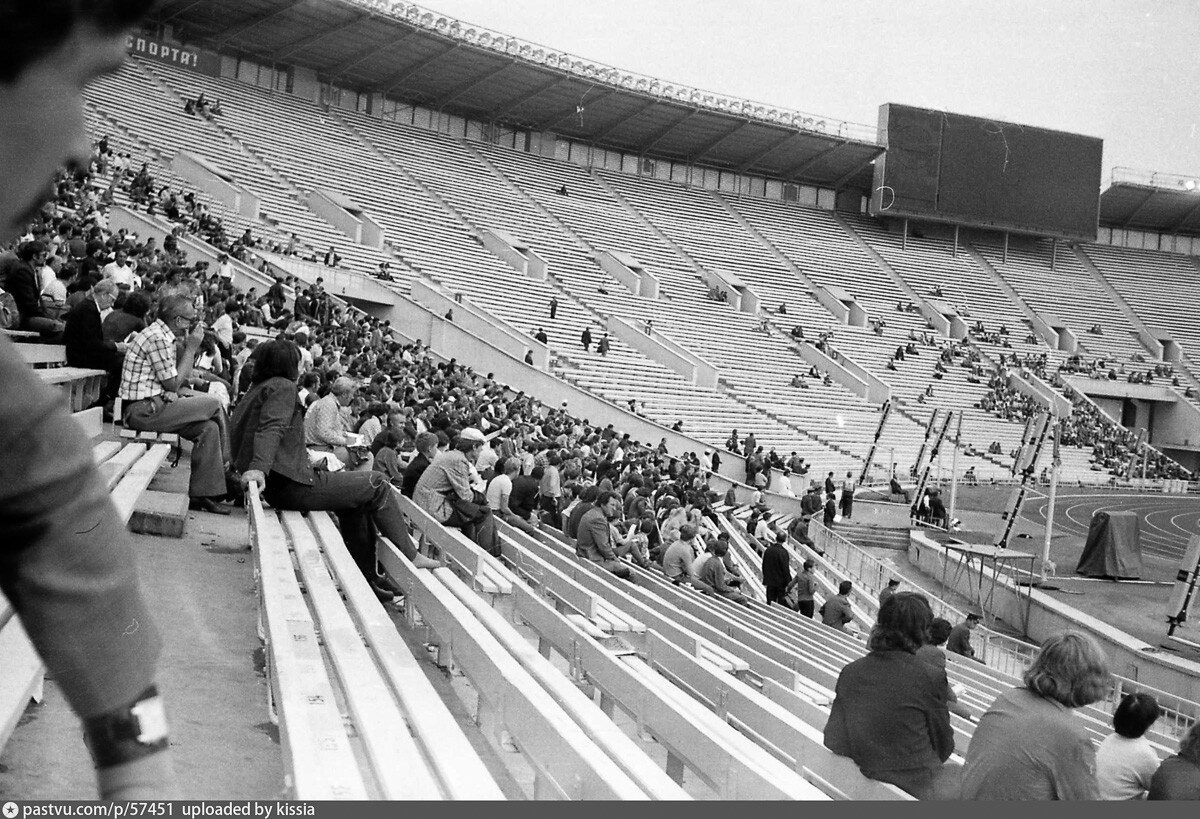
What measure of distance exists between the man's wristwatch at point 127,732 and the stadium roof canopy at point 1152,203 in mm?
66967

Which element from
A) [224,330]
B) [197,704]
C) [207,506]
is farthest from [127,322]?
[197,704]

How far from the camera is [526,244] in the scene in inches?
1649

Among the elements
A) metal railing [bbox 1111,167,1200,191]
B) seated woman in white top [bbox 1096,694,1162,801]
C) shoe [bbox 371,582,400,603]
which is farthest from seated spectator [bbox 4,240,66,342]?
metal railing [bbox 1111,167,1200,191]

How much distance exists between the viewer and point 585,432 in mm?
22453

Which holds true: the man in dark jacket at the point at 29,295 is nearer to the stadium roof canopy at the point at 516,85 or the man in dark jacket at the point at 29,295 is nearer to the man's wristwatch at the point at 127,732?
the man's wristwatch at the point at 127,732

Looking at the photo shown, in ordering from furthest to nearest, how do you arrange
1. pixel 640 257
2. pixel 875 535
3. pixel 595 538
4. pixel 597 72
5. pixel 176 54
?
1. pixel 597 72
2. pixel 640 257
3. pixel 176 54
4. pixel 875 535
5. pixel 595 538

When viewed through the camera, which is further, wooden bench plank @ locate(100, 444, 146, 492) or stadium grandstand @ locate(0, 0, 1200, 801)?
wooden bench plank @ locate(100, 444, 146, 492)

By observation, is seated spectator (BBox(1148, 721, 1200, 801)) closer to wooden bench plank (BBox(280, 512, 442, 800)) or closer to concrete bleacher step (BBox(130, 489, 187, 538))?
wooden bench plank (BBox(280, 512, 442, 800))

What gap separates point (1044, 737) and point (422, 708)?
178cm

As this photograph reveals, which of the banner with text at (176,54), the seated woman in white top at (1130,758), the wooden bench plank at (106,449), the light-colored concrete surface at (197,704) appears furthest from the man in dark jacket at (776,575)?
the banner with text at (176,54)

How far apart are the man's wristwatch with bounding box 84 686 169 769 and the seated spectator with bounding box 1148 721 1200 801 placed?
11.6 ft

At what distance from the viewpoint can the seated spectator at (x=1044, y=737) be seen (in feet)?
11.0

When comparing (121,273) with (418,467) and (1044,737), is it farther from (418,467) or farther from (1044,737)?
(1044,737)

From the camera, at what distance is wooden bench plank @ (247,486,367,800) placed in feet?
7.43
